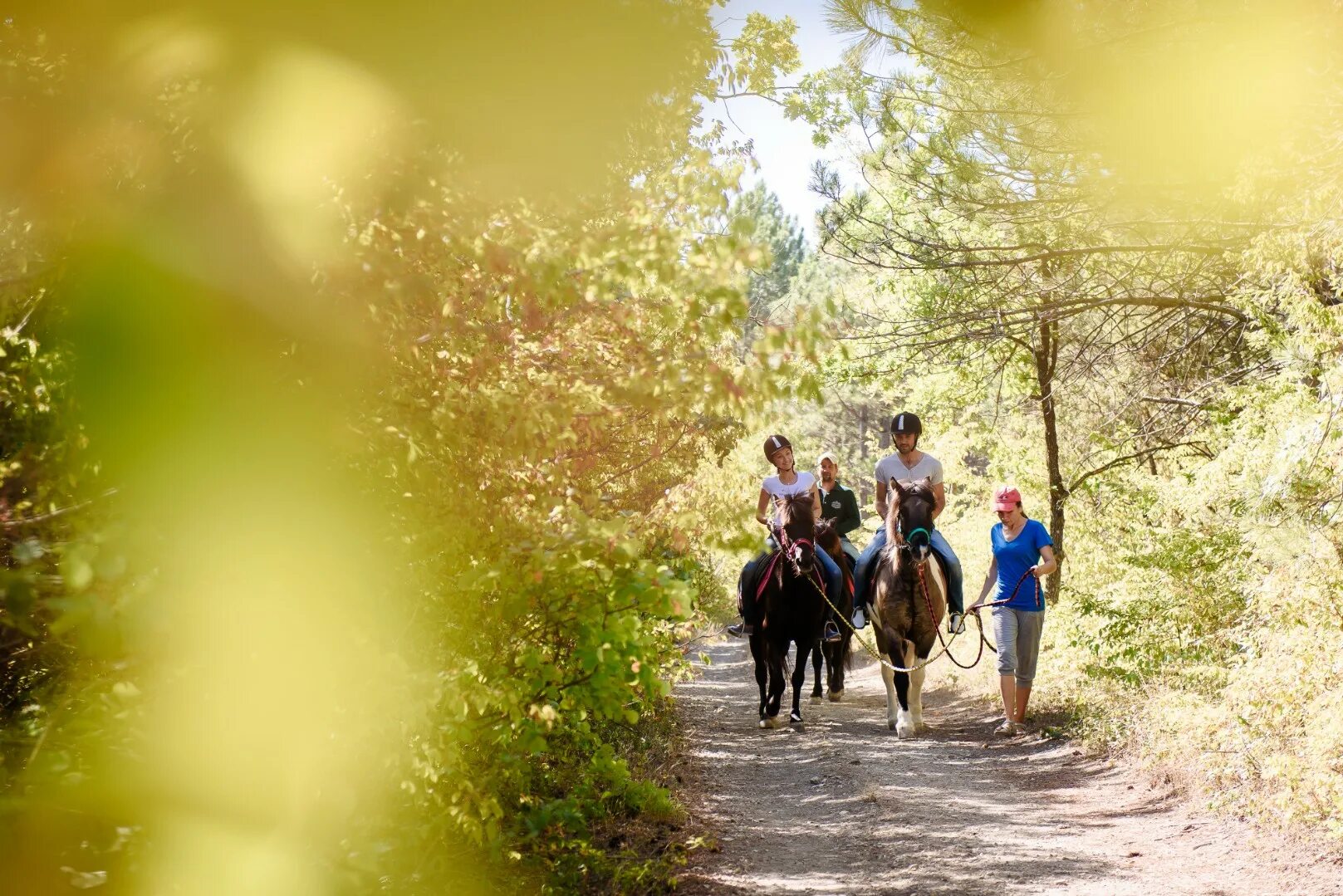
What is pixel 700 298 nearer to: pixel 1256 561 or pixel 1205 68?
pixel 1205 68

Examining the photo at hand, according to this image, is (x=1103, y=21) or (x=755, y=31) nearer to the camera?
(x=755, y=31)

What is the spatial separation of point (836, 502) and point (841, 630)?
5.78 feet

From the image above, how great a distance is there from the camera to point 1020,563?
10.2 meters

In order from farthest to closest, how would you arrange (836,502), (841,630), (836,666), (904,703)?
1. (836,666)
2. (836,502)
3. (841,630)
4. (904,703)

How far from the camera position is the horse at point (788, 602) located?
10773mm

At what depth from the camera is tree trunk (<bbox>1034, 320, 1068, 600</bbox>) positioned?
1410cm

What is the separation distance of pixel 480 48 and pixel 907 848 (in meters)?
5.15

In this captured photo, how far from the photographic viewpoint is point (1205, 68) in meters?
7.11

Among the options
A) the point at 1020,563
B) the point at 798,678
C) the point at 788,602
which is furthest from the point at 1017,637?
the point at 798,678

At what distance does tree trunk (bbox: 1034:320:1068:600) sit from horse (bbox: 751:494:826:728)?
14.4 ft

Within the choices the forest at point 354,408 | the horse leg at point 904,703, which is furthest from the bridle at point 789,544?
the forest at point 354,408

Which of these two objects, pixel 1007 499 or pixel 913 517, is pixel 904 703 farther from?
pixel 1007 499

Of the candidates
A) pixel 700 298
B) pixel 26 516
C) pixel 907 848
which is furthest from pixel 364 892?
pixel 907 848

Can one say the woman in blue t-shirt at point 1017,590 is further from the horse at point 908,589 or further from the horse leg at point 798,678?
the horse leg at point 798,678
